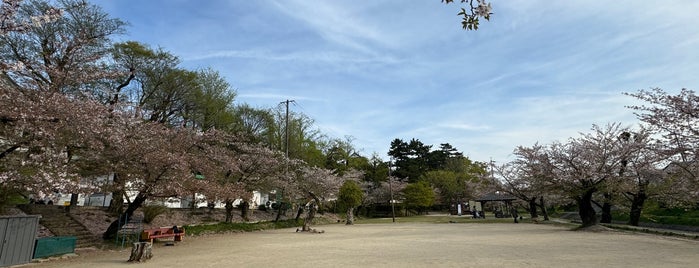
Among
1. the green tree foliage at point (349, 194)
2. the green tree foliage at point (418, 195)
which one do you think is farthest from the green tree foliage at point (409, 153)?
the green tree foliage at point (349, 194)

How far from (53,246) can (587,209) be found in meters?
22.8

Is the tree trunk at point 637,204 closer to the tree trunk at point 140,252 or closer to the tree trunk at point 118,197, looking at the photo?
the tree trunk at point 140,252

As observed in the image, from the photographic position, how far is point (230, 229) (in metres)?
20.7

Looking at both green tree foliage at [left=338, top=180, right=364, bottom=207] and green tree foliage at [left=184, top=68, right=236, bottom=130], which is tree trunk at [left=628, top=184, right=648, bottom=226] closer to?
green tree foliage at [left=338, top=180, right=364, bottom=207]

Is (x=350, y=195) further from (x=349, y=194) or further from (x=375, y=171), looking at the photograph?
(x=375, y=171)

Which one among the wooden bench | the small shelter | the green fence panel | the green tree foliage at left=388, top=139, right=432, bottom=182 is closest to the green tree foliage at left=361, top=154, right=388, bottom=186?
the green tree foliage at left=388, top=139, right=432, bottom=182

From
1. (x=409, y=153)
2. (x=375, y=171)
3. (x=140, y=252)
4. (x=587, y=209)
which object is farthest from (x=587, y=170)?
(x=409, y=153)

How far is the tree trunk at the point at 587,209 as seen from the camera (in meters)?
18.4

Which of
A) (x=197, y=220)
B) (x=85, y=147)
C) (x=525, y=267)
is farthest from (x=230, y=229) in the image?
(x=525, y=267)

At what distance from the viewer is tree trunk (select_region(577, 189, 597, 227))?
18.4 meters

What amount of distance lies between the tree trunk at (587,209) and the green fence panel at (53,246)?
22.1m

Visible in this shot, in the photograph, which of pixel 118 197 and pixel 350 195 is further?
pixel 350 195

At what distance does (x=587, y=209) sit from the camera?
1878cm

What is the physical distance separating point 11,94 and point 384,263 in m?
10.5
